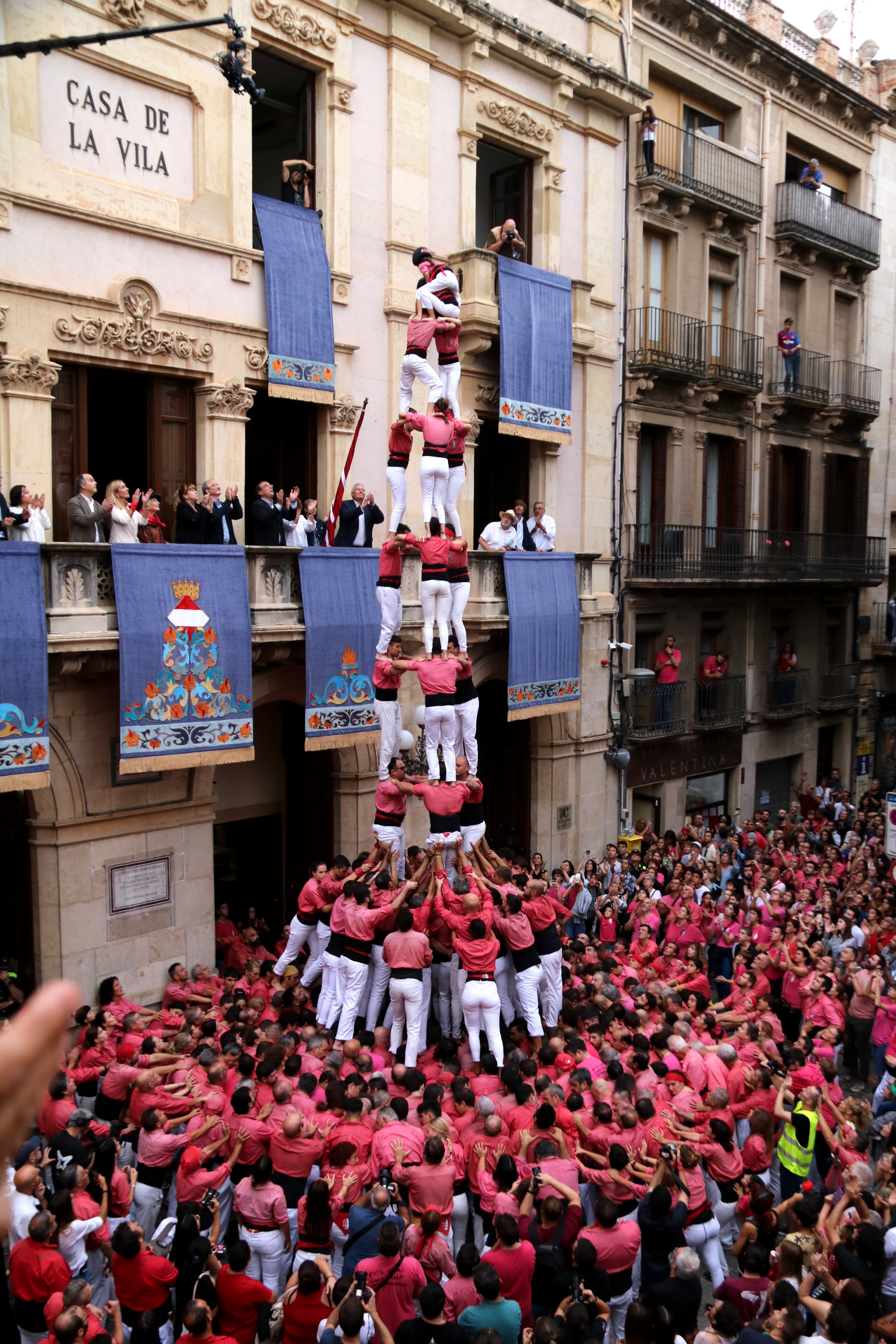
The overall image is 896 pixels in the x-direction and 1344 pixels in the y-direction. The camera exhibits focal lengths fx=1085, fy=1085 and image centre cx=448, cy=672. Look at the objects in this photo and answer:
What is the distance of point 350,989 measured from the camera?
12148 millimetres

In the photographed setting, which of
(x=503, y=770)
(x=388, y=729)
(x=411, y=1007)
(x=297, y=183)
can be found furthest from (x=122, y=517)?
(x=503, y=770)

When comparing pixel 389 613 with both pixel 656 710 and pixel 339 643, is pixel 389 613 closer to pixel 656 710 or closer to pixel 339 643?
pixel 339 643

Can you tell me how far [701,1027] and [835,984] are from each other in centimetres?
236

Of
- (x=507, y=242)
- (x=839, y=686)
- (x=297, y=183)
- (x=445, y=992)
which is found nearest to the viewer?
(x=445, y=992)

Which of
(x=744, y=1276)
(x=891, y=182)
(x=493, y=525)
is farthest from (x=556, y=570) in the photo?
(x=891, y=182)

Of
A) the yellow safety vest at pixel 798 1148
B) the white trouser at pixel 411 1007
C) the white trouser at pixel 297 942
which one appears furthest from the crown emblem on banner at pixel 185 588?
the yellow safety vest at pixel 798 1148

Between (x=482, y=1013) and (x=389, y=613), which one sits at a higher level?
(x=389, y=613)

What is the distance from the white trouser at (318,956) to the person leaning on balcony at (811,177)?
24.1 m

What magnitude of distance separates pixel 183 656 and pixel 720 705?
50.0ft

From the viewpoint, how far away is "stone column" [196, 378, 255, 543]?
16422mm

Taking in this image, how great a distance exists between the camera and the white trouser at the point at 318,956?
13.4 m

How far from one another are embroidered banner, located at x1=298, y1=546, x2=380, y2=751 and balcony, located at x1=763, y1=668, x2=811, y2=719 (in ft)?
46.3

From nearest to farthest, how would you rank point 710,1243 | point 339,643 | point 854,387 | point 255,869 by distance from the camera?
point 710,1243
point 339,643
point 255,869
point 854,387

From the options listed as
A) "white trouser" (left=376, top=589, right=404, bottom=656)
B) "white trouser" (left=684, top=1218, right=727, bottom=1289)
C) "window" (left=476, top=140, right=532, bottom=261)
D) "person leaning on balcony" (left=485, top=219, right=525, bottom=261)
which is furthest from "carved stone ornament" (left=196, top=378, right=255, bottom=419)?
"white trouser" (left=684, top=1218, right=727, bottom=1289)
